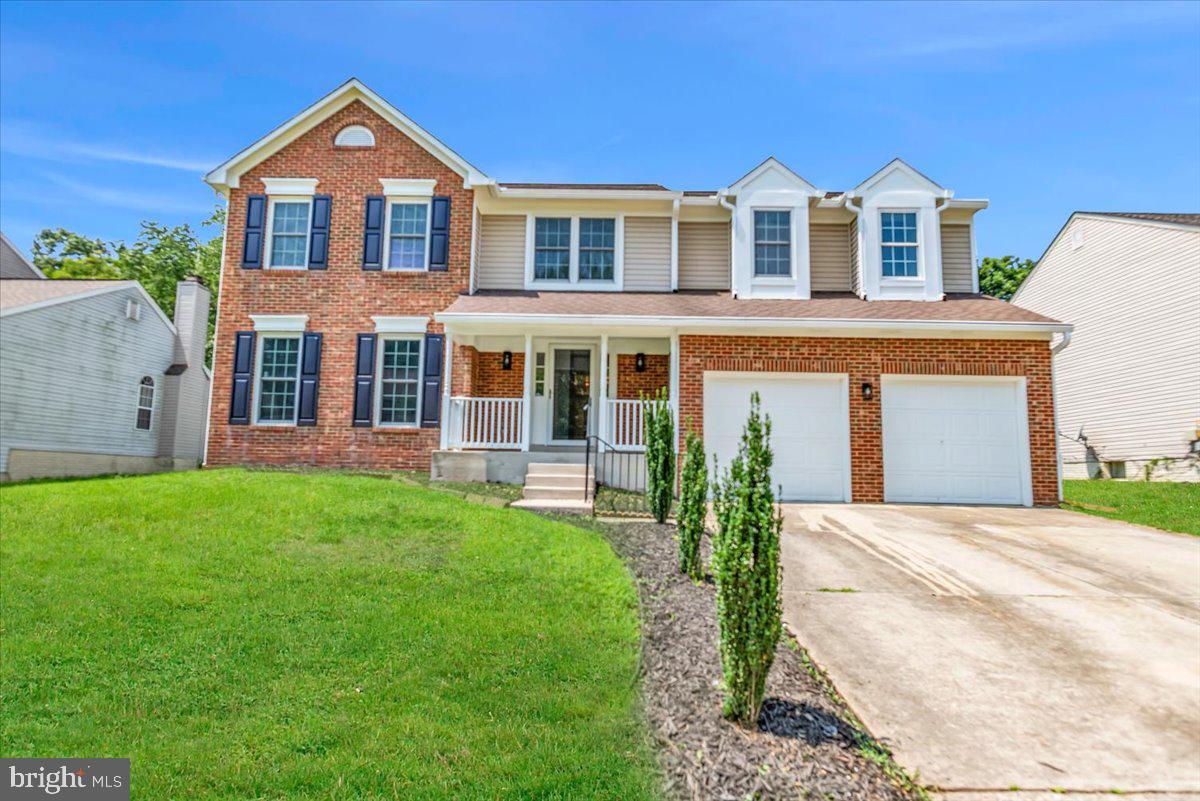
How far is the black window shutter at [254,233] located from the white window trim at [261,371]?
58.2 inches

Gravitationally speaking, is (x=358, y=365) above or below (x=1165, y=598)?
above

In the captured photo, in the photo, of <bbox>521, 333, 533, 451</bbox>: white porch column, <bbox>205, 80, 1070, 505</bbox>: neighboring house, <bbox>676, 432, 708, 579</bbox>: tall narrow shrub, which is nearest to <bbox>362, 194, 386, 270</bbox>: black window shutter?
<bbox>205, 80, 1070, 505</bbox>: neighboring house

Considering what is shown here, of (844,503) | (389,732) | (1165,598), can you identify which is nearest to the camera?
(389,732)

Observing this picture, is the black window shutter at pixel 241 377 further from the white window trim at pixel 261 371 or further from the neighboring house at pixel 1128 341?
the neighboring house at pixel 1128 341

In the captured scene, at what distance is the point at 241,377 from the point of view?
13.4m

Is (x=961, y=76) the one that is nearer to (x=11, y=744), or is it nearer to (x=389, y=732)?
(x=389, y=732)

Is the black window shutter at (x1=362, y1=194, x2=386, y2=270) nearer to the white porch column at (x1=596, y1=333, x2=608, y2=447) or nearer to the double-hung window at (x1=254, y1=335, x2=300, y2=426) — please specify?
the double-hung window at (x1=254, y1=335, x2=300, y2=426)

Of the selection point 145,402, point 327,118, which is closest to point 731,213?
point 327,118

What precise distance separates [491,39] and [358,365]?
6805mm

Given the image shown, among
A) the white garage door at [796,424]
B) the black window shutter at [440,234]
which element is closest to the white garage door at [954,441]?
the white garage door at [796,424]

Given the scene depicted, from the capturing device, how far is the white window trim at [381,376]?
520 inches

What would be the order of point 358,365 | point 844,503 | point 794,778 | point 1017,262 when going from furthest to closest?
point 1017,262 → point 358,365 → point 844,503 → point 794,778

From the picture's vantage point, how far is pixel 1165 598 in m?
5.75

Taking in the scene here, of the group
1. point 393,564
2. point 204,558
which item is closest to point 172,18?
point 204,558
